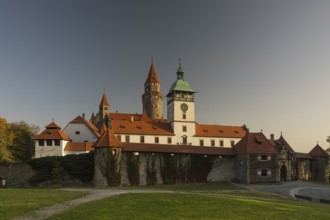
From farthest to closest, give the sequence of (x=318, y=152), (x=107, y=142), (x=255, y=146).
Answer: (x=318, y=152) < (x=255, y=146) < (x=107, y=142)

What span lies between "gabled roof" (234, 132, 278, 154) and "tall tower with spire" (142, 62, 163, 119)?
4185 cm

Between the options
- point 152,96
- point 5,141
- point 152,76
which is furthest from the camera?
point 152,76

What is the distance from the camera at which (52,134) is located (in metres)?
50.0

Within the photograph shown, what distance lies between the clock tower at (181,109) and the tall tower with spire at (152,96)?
16005 mm

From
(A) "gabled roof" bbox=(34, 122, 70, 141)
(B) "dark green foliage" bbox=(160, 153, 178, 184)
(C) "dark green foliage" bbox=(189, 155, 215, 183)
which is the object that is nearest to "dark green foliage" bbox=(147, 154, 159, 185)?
(B) "dark green foliage" bbox=(160, 153, 178, 184)

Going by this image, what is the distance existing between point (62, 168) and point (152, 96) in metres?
45.8

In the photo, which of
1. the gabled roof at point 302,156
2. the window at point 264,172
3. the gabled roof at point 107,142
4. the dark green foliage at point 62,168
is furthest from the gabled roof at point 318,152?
the dark green foliage at point 62,168

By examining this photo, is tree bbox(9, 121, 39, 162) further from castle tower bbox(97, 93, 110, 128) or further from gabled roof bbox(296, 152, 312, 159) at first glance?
gabled roof bbox(296, 152, 312, 159)

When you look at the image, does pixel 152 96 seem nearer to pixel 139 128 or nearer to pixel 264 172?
pixel 139 128

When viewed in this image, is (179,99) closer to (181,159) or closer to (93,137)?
(93,137)

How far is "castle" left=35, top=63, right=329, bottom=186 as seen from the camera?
40594 mm

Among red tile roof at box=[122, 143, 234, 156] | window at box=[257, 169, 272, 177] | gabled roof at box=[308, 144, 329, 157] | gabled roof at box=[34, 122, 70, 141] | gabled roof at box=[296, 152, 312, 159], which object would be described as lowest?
window at box=[257, 169, 272, 177]

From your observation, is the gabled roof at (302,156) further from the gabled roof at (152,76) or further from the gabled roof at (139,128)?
the gabled roof at (152,76)

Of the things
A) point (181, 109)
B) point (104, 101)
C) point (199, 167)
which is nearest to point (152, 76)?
point (104, 101)
